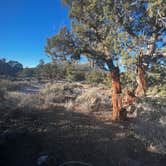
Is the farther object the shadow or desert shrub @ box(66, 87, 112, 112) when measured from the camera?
desert shrub @ box(66, 87, 112, 112)

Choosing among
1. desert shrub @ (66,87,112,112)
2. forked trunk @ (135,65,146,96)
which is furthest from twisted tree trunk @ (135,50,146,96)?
desert shrub @ (66,87,112,112)

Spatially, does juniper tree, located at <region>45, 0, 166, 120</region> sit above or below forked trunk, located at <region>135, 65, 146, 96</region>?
above

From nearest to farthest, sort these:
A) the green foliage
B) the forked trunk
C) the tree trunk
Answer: the forked trunk < the tree trunk < the green foliage

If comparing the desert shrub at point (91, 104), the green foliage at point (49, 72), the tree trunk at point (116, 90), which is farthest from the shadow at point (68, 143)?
the green foliage at point (49, 72)

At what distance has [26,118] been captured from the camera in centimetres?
936

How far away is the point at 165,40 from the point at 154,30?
27.0 inches

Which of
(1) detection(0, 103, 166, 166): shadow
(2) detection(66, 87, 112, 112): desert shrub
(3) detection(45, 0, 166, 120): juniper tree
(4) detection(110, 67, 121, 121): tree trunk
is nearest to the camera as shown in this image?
(1) detection(0, 103, 166, 166): shadow

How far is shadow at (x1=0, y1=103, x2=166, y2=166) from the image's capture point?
19.4 feet

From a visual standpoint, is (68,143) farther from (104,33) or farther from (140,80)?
(104,33)

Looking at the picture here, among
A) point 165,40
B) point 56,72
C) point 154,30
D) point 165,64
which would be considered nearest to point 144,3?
point 154,30

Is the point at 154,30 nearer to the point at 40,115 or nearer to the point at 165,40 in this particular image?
the point at 165,40

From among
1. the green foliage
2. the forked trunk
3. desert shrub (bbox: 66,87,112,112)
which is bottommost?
desert shrub (bbox: 66,87,112,112)

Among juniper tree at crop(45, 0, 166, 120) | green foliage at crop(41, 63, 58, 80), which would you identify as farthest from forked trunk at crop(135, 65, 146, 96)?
green foliage at crop(41, 63, 58, 80)

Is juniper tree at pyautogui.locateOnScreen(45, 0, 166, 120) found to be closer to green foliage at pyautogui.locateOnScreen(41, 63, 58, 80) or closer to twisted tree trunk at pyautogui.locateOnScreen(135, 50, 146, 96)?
twisted tree trunk at pyautogui.locateOnScreen(135, 50, 146, 96)
